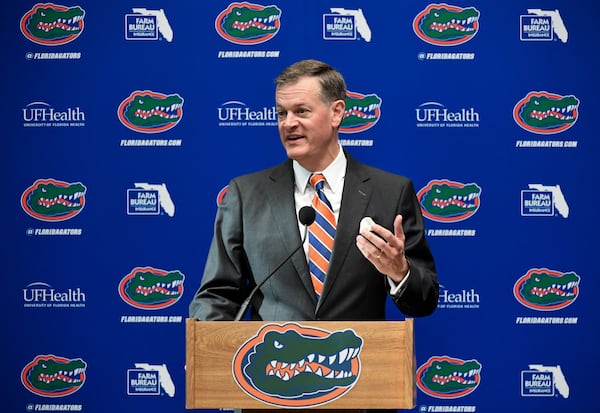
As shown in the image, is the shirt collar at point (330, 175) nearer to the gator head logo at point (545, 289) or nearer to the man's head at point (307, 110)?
the man's head at point (307, 110)

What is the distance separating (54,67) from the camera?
12.6ft

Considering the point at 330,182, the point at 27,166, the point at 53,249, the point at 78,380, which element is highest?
the point at 330,182

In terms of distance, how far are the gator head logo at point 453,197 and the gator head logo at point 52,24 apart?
1908 millimetres

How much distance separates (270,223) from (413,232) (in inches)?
20.4

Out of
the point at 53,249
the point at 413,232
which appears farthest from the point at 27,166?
the point at 413,232

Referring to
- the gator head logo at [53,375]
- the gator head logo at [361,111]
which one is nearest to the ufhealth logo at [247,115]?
the gator head logo at [361,111]

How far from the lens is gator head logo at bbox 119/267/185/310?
12.4 ft

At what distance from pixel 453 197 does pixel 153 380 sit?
1722 millimetres

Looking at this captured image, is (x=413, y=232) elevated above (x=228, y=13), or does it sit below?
below

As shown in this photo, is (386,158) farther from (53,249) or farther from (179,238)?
(53,249)

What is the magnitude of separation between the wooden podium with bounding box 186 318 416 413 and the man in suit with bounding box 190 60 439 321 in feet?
1.80

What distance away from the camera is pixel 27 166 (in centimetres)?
384

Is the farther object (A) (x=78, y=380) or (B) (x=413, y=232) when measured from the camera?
(A) (x=78, y=380)

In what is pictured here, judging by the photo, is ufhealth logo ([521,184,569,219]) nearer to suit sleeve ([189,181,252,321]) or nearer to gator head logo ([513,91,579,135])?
gator head logo ([513,91,579,135])
